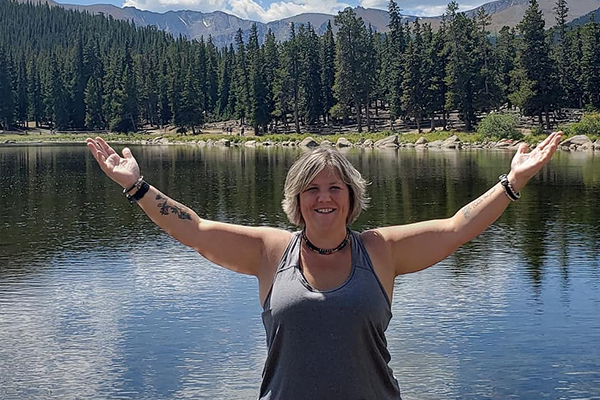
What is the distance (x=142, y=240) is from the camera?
83.1 feet

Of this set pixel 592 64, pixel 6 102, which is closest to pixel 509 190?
pixel 592 64

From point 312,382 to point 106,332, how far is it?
11.8 metres

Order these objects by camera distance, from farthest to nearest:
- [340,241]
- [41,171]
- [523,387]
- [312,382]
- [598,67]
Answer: [598,67]
[41,171]
[523,387]
[340,241]
[312,382]

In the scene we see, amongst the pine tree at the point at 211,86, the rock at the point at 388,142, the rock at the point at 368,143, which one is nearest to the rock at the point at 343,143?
the rock at the point at 368,143

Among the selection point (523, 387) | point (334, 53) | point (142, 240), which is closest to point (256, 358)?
point (523, 387)

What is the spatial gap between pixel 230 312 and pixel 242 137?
3507 inches

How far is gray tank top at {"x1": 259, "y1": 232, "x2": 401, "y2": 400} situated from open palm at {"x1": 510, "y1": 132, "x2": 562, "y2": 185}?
3.54ft

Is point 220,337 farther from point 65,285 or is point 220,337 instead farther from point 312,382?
point 312,382

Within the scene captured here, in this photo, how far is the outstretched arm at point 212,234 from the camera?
405cm

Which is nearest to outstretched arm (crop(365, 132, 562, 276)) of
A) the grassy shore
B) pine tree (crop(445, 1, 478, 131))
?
the grassy shore

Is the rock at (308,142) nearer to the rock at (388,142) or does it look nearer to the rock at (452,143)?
the rock at (388,142)

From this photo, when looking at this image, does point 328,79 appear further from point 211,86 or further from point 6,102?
point 6,102

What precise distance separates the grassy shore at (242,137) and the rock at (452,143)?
917mm

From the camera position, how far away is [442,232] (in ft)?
13.6
